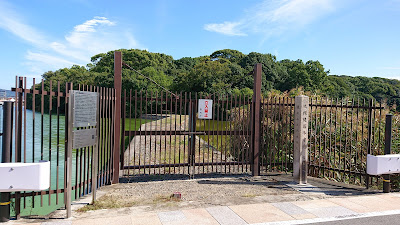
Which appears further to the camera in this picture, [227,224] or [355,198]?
[355,198]

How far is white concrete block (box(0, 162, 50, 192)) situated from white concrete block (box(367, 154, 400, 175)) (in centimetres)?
658

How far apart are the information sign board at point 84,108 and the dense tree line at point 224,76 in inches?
949

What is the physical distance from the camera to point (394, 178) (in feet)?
27.2

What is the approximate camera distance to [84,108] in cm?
505

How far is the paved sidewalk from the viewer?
4.62m

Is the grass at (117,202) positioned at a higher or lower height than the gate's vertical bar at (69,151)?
lower

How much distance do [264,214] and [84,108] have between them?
3.62 m

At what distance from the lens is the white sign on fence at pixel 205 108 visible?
7.52m

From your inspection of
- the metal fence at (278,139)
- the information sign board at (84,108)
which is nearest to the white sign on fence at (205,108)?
the metal fence at (278,139)

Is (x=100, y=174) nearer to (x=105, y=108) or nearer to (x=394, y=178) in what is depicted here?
(x=105, y=108)

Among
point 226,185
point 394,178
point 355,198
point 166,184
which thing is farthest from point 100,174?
point 394,178

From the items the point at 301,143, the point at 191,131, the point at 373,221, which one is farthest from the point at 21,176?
the point at 301,143

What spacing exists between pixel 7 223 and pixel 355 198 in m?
6.43

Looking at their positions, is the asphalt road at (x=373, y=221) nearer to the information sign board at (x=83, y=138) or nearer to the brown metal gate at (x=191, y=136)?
the brown metal gate at (x=191, y=136)
